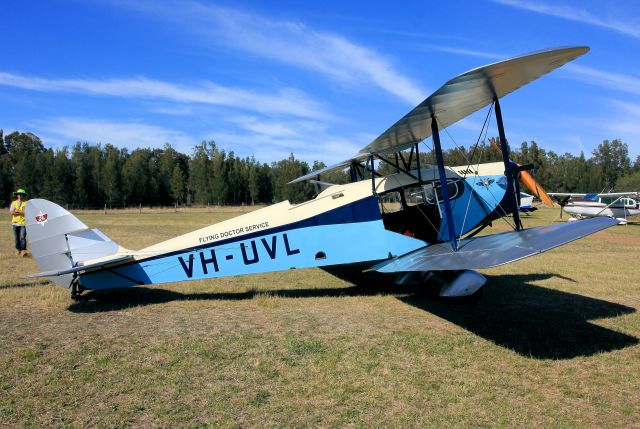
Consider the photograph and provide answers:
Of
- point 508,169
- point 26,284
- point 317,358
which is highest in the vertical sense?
point 508,169

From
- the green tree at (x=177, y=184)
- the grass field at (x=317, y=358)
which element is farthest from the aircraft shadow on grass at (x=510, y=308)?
the green tree at (x=177, y=184)

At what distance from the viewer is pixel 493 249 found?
18.0ft

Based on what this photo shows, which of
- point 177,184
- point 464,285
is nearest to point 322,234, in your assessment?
point 464,285

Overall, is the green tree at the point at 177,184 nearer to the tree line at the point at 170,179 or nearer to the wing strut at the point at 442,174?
the tree line at the point at 170,179

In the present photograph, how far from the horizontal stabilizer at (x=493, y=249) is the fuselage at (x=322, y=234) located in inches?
23.7

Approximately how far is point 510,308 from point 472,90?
3336 mm

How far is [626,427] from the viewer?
3.32 meters

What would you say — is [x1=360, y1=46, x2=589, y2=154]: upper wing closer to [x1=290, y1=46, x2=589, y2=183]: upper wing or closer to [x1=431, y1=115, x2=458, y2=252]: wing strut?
[x1=290, y1=46, x2=589, y2=183]: upper wing

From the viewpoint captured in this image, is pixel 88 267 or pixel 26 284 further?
pixel 26 284

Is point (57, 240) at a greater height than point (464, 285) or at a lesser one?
greater

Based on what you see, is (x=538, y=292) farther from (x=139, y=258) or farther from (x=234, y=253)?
(x=139, y=258)

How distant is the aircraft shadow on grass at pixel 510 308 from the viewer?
513 cm

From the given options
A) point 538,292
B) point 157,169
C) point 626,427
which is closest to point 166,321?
point 626,427

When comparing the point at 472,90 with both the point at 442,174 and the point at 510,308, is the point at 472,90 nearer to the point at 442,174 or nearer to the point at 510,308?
the point at 442,174
